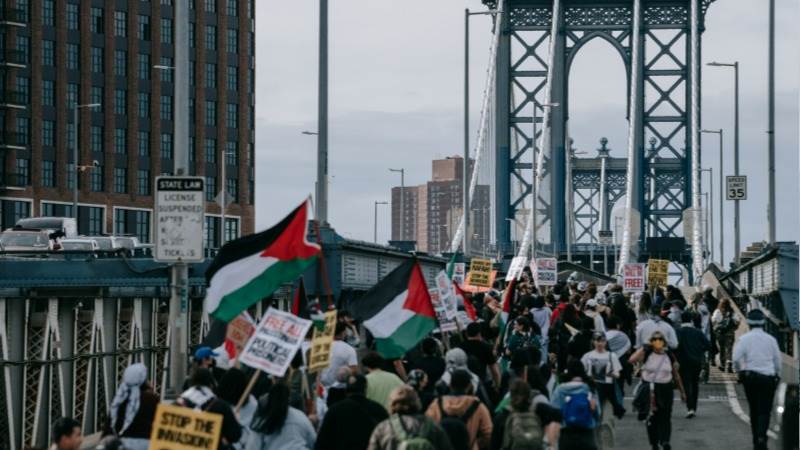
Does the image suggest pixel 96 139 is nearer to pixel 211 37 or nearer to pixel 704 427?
pixel 211 37

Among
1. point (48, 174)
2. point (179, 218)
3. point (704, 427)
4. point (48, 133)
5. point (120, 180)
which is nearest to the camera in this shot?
point (179, 218)

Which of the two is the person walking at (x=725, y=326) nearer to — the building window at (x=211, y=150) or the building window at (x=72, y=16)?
the building window at (x=72, y=16)

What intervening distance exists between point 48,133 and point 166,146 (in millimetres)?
12054

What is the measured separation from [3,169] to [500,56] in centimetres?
3505

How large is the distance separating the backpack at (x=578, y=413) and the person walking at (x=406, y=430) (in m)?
2.66

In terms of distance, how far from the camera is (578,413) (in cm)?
1506

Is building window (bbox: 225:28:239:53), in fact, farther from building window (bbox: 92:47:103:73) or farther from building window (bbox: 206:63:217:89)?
building window (bbox: 92:47:103:73)

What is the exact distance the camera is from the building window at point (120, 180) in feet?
401

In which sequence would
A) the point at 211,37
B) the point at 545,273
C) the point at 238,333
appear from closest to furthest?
the point at 238,333 → the point at 545,273 → the point at 211,37

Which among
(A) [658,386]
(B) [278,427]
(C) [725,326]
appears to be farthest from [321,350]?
(C) [725,326]

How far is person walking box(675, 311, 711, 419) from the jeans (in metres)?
4.69

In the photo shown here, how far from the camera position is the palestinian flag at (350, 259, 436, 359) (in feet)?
55.9

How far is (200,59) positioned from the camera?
128125 millimetres

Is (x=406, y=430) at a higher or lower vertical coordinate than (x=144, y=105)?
lower
